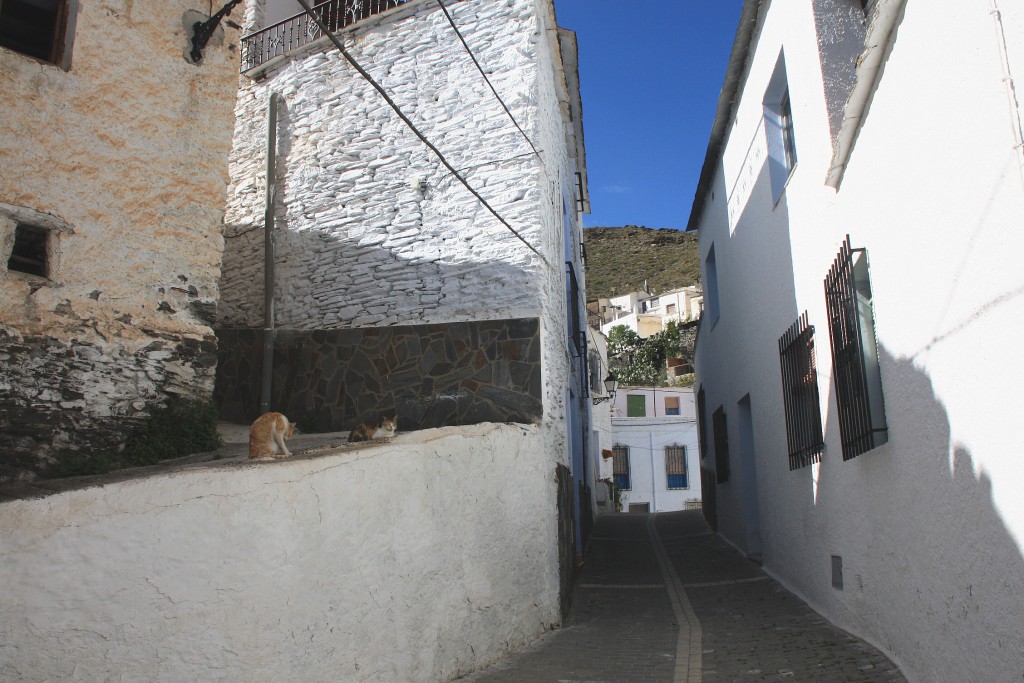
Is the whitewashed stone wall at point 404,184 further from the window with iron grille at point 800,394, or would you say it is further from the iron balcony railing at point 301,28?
the window with iron grille at point 800,394

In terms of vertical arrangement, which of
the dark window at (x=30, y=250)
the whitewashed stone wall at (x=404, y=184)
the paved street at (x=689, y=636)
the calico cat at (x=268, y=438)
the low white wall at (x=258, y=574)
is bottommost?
the paved street at (x=689, y=636)

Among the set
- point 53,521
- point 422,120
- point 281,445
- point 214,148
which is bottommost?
point 53,521

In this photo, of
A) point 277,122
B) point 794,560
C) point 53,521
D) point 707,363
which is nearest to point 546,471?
point 794,560

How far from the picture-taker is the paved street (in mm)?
5773

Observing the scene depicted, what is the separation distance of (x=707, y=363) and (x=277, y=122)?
848 cm

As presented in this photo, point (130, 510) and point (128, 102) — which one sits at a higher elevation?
point (128, 102)

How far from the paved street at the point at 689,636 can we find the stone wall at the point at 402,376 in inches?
86.0

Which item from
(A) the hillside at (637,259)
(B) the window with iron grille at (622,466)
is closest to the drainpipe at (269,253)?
(B) the window with iron grille at (622,466)

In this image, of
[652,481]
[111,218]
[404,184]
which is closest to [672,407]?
[652,481]

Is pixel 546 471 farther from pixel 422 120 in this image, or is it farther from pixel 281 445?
pixel 422 120

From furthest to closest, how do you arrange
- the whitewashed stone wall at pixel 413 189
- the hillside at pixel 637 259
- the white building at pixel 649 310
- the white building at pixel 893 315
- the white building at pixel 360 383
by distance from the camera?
the hillside at pixel 637 259 → the white building at pixel 649 310 → the whitewashed stone wall at pixel 413 189 → the white building at pixel 360 383 → the white building at pixel 893 315

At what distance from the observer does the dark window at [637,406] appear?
3606 centimetres

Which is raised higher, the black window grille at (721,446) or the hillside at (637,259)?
the hillside at (637,259)

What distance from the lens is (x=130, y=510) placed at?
3949mm
